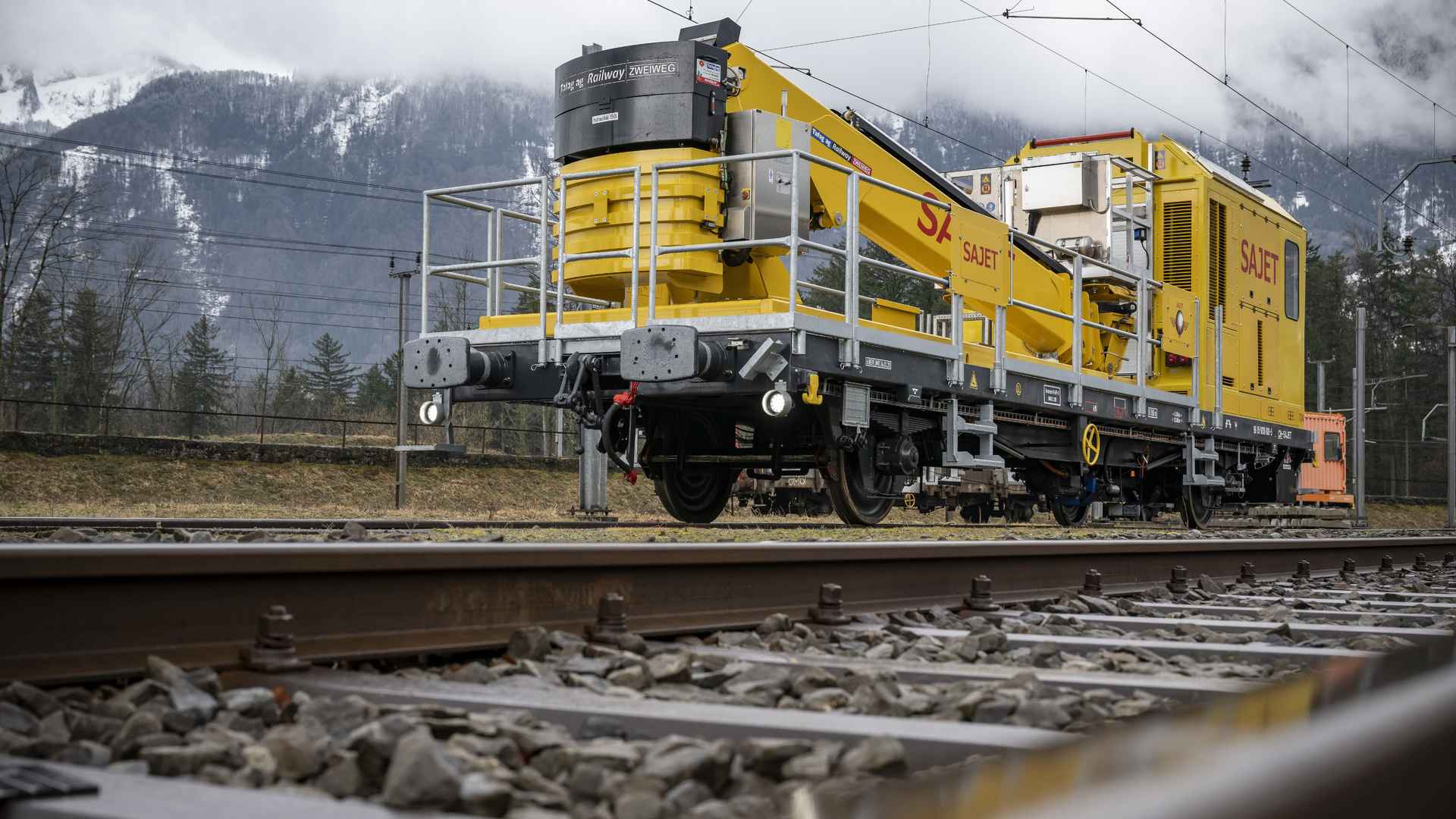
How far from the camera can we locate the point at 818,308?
10.3 m

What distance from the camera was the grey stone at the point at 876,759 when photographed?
1944 mm

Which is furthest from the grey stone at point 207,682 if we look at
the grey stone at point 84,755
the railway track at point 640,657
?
the grey stone at point 84,755

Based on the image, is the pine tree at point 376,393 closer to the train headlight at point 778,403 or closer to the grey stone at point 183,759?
the train headlight at point 778,403

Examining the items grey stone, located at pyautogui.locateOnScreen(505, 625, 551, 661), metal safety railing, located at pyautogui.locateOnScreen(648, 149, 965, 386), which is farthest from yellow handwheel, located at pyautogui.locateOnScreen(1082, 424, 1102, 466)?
grey stone, located at pyautogui.locateOnScreen(505, 625, 551, 661)

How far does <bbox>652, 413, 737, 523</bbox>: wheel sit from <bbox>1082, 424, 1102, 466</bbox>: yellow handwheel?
332 centimetres

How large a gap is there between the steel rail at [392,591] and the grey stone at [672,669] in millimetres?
588

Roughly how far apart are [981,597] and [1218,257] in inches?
402

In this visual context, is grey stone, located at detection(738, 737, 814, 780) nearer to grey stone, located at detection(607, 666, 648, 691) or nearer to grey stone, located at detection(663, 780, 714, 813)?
grey stone, located at detection(663, 780, 714, 813)

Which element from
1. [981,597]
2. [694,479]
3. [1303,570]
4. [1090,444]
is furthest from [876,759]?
[1090,444]

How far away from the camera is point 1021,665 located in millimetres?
3422

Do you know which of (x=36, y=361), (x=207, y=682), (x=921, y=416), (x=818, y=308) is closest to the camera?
(x=207, y=682)

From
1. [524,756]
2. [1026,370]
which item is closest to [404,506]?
[1026,370]

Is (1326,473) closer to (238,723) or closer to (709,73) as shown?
(709,73)

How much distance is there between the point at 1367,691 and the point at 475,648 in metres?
2.64
